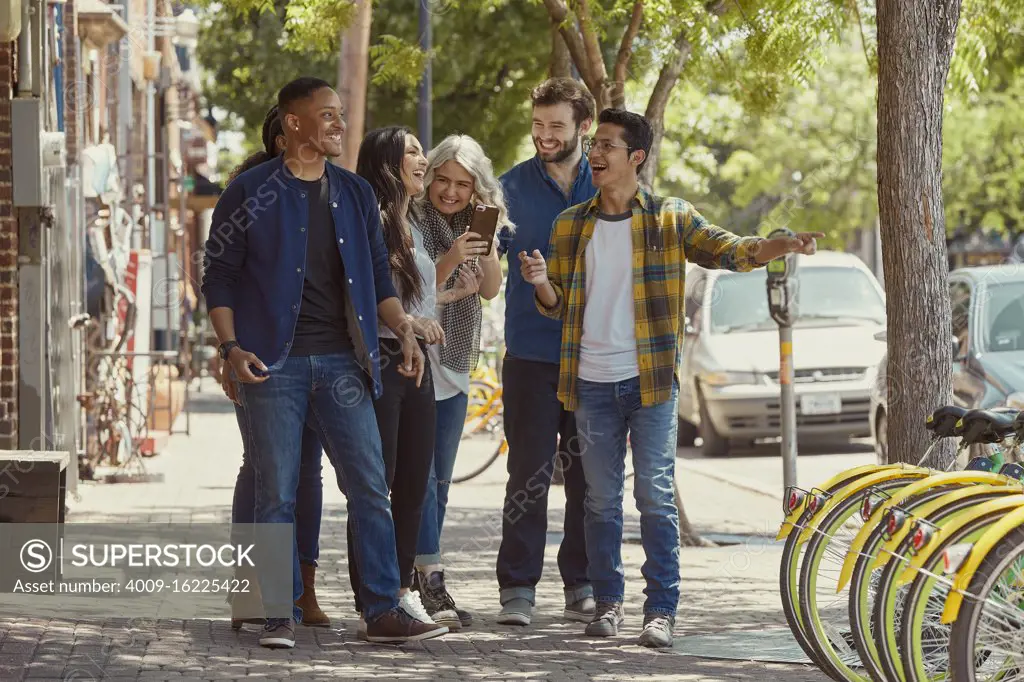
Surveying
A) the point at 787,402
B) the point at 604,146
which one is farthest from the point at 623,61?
the point at 604,146

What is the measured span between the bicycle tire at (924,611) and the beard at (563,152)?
9.47 feet

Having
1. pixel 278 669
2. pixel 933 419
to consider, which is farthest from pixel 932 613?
pixel 278 669

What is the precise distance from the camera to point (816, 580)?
5605 millimetres

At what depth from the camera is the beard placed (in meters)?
7.21

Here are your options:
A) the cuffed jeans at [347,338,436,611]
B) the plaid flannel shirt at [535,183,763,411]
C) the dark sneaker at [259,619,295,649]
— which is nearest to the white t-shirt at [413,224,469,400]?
the cuffed jeans at [347,338,436,611]

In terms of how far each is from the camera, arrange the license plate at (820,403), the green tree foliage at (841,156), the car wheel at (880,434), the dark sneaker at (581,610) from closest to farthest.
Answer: the dark sneaker at (581,610)
the car wheel at (880,434)
the license plate at (820,403)
the green tree foliage at (841,156)

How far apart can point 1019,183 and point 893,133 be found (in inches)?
1244

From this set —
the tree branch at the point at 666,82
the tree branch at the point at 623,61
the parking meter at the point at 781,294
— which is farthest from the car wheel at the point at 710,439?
the tree branch at the point at 623,61

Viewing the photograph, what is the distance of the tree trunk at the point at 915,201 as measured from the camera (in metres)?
7.05

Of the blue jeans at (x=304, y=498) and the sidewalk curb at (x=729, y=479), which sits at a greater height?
the blue jeans at (x=304, y=498)

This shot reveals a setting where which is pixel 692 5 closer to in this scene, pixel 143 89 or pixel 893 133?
pixel 893 133

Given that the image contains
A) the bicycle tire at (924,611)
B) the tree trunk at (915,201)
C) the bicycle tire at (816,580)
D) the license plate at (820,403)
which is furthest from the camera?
the license plate at (820,403)

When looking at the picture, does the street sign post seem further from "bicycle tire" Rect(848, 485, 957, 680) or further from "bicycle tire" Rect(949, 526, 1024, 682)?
"bicycle tire" Rect(949, 526, 1024, 682)

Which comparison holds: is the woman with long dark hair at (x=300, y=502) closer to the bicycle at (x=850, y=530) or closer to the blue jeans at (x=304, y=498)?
the blue jeans at (x=304, y=498)
